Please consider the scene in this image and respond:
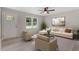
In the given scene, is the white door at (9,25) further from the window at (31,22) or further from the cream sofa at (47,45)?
the cream sofa at (47,45)

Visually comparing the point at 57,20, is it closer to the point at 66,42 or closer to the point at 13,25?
the point at 66,42

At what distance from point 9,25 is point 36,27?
0.56m

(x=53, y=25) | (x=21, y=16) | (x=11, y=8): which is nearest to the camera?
(x=11, y=8)

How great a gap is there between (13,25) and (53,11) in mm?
885

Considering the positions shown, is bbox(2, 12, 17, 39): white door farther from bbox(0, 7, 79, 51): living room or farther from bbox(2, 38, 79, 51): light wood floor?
bbox(2, 38, 79, 51): light wood floor

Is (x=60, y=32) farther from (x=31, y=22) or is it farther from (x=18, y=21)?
(x=18, y=21)

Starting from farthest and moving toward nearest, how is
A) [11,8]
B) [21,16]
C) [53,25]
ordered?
[53,25]
[21,16]
[11,8]

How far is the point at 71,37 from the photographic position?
5.39ft

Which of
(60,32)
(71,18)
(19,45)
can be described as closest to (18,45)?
(19,45)

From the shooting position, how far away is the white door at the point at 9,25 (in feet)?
5.21

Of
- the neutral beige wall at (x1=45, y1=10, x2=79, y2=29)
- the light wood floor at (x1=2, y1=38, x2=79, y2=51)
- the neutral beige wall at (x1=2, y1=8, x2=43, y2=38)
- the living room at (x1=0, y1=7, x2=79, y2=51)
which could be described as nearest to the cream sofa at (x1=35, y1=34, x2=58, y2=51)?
the living room at (x1=0, y1=7, x2=79, y2=51)

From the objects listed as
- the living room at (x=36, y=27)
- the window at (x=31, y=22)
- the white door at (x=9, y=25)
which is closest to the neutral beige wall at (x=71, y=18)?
the living room at (x=36, y=27)
